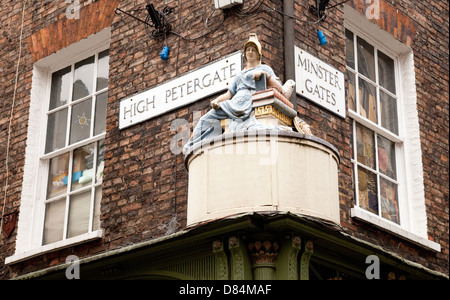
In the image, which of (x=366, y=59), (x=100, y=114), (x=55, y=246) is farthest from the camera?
Result: (x=366, y=59)

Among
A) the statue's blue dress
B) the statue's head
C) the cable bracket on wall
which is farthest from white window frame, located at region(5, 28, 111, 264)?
the statue's head

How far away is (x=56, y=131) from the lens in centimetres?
1121

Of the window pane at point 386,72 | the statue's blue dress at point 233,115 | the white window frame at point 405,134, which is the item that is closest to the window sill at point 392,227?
the white window frame at point 405,134

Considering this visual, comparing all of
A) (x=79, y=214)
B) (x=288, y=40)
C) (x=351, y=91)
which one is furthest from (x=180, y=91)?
(x=351, y=91)

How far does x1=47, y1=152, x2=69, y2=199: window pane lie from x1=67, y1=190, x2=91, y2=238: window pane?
28 centimetres

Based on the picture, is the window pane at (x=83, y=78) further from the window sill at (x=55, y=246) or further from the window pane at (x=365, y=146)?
the window pane at (x=365, y=146)

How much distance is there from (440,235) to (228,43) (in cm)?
339

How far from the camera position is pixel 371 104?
10.9 metres

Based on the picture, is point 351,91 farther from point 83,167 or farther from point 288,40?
point 83,167

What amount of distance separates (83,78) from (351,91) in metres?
3.18

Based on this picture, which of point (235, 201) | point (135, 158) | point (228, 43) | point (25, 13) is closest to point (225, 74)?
point (228, 43)

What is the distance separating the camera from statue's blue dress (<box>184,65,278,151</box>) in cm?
827

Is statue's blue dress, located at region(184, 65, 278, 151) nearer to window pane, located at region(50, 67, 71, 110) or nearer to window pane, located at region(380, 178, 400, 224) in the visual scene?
window pane, located at region(380, 178, 400, 224)

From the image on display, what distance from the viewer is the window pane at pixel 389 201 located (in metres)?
10.4
